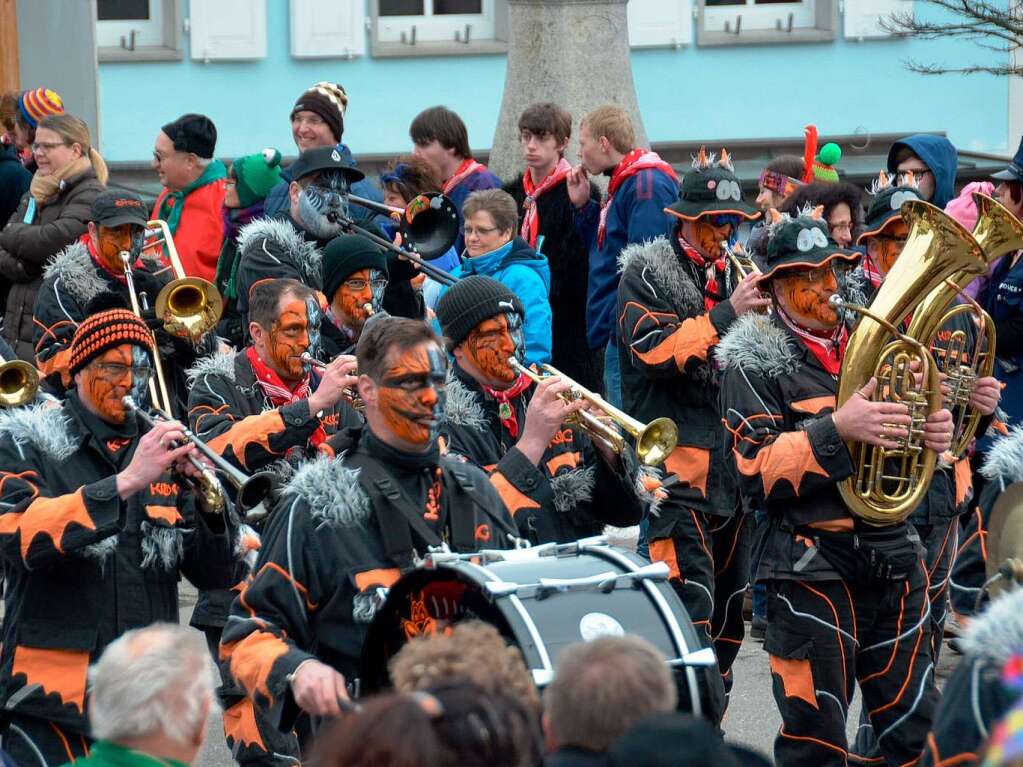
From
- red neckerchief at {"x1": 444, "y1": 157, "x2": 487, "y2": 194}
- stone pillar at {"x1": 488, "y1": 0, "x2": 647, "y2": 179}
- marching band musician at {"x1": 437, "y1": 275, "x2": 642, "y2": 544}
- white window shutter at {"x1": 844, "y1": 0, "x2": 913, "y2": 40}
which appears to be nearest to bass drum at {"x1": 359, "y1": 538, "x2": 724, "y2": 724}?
marching band musician at {"x1": 437, "y1": 275, "x2": 642, "y2": 544}

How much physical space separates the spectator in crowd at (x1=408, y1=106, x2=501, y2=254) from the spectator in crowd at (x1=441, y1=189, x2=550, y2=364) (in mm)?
1589

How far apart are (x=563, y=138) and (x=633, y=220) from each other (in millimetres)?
1066

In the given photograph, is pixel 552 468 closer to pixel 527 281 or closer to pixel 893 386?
pixel 893 386

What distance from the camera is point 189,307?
7387 millimetres

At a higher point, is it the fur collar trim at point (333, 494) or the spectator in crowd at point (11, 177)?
the spectator in crowd at point (11, 177)

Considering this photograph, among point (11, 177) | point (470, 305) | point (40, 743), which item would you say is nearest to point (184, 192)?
point (11, 177)

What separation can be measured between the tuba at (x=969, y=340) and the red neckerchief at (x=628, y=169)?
8.06 ft

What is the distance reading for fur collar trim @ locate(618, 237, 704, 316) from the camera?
7.28m

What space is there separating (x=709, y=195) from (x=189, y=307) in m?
2.06

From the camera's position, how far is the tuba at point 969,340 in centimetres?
633

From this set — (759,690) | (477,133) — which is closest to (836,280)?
(759,690)

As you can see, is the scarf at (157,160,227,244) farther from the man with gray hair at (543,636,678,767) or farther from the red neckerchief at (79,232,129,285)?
the man with gray hair at (543,636,678,767)

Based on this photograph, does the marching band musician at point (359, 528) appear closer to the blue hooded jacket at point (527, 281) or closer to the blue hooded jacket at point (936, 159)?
the blue hooded jacket at point (527, 281)

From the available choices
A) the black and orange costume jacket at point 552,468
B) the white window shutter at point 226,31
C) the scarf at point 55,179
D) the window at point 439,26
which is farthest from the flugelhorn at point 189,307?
the window at point 439,26
